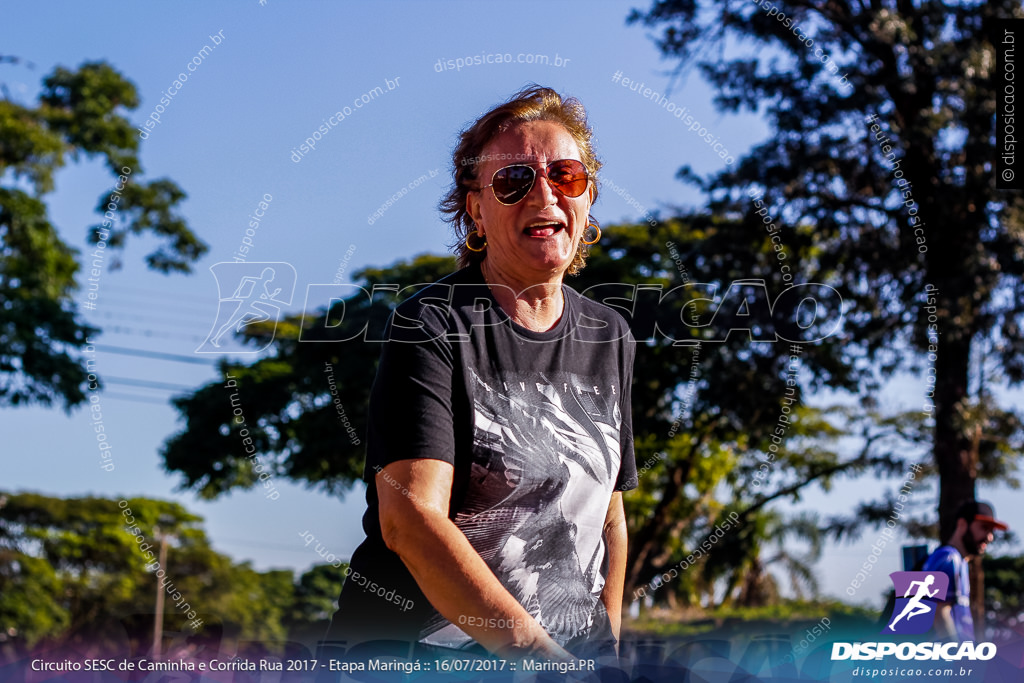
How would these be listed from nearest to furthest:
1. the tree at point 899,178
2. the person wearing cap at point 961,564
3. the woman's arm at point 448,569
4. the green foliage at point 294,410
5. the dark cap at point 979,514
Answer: the woman's arm at point 448,569
the person wearing cap at point 961,564
the dark cap at point 979,514
the tree at point 899,178
the green foliage at point 294,410

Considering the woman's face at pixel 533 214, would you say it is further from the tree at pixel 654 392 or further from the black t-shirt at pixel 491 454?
the tree at pixel 654 392

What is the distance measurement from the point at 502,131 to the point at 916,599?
123 inches

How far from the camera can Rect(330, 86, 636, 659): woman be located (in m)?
1.39

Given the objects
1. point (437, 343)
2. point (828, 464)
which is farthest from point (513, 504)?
point (828, 464)

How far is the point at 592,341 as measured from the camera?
5.63 feet

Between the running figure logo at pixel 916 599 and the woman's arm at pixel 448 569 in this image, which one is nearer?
the woman's arm at pixel 448 569

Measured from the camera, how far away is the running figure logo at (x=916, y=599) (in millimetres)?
3457

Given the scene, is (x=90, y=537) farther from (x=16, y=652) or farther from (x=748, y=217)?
(x=16, y=652)

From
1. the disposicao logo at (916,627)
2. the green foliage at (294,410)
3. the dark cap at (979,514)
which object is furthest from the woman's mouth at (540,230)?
the green foliage at (294,410)

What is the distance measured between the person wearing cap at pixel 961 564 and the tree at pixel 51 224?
853cm

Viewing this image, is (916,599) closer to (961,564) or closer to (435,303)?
(961,564)

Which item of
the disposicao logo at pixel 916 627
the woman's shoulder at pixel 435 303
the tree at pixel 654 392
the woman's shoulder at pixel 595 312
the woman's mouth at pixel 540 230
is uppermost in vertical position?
the tree at pixel 654 392

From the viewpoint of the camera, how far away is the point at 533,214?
1.69 m

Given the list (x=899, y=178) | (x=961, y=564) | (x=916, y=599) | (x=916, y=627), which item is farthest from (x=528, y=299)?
(x=899, y=178)
